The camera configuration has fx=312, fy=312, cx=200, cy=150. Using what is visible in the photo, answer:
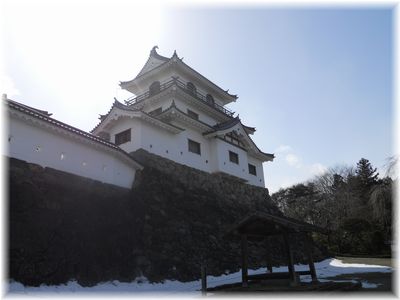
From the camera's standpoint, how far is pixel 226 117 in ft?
82.0

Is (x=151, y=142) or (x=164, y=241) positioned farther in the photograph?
(x=151, y=142)

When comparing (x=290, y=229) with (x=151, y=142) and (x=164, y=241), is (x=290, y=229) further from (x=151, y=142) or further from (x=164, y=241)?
(x=151, y=142)

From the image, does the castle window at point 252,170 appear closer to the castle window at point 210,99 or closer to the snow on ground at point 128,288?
the castle window at point 210,99

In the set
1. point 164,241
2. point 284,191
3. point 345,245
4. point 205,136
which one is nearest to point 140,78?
point 205,136

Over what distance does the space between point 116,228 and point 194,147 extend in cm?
918

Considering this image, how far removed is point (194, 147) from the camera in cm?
2012

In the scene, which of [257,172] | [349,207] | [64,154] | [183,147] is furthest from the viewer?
[349,207]

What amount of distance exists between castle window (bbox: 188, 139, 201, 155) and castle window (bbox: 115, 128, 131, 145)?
4.09 meters

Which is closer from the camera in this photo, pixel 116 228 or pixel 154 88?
pixel 116 228

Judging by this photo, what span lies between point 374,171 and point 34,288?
4100 centimetres

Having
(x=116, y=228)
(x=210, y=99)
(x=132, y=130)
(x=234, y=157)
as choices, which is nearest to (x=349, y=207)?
(x=234, y=157)

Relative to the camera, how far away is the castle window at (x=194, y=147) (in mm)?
19812

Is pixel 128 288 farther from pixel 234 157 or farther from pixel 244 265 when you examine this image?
pixel 234 157

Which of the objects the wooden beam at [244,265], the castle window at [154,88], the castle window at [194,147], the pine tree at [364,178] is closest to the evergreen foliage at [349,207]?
the pine tree at [364,178]
